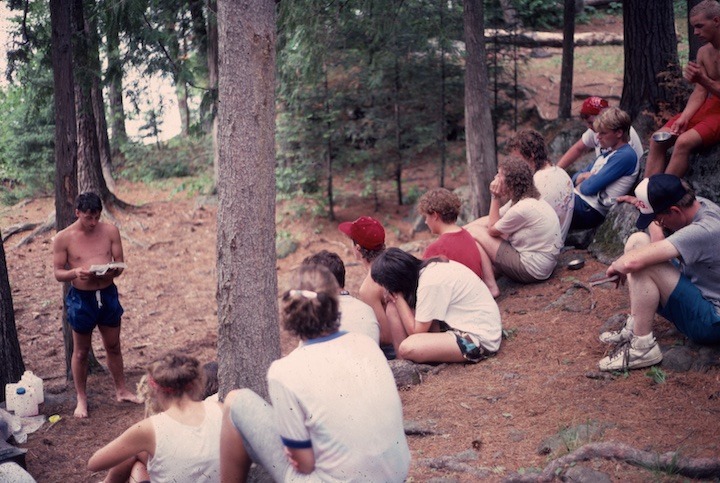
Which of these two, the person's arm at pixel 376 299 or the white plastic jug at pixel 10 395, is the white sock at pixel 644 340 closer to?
the person's arm at pixel 376 299

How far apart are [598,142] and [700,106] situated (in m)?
1.47

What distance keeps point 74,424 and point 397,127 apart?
26.7ft

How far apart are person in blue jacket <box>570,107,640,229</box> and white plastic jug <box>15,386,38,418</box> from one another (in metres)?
5.80

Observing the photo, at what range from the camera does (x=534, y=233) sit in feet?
22.6

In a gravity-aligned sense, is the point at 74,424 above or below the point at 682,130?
below

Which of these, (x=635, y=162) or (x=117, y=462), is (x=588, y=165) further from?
(x=117, y=462)

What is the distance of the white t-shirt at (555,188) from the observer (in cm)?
715

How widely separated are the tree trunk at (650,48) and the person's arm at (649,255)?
4908mm

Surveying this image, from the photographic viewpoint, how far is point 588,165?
859 cm

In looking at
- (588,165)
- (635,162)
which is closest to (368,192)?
(588,165)

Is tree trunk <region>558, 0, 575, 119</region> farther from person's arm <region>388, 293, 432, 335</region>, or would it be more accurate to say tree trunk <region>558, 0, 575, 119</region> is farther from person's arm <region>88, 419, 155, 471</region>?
person's arm <region>88, 419, 155, 471</region>

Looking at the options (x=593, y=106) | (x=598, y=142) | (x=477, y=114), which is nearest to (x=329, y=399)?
(x=598, y=142)

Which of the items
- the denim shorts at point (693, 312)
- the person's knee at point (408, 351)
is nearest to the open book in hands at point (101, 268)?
the person's knee at point (408, 351)

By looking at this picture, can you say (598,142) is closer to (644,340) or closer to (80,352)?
(644,340)
